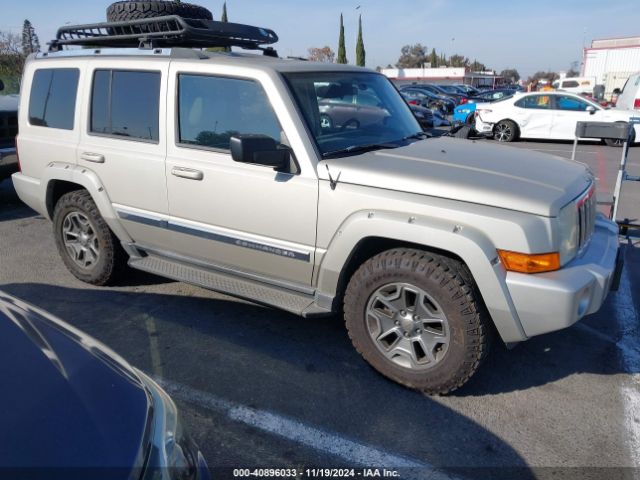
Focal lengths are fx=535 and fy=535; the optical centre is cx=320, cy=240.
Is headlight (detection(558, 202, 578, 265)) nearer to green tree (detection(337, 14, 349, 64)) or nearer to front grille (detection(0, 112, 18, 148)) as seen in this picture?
front grille (detection(0, 112, 18, 148))

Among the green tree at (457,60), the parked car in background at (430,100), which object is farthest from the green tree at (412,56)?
the parked car in background at (430,100)

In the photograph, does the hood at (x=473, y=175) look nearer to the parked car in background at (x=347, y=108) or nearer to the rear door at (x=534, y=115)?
the parked car in background at (x=347, y=108)

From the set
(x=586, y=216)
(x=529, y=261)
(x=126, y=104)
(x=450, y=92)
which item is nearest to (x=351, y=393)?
(x=529, y=261)

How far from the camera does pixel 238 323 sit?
412 centimetres

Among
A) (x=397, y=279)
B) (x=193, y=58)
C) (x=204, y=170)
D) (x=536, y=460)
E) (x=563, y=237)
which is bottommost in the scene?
(x=536, y=460)

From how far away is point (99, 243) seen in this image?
4.57 m

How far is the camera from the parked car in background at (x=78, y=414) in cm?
152

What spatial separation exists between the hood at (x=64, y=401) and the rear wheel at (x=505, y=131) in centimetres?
1497

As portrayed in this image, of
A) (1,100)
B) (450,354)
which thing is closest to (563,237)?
(450,354)

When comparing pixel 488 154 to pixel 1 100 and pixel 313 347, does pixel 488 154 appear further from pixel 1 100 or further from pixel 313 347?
pixel 1 100

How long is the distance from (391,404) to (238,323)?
1479 millimetres

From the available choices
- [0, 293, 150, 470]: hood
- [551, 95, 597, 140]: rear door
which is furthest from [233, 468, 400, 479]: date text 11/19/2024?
[551, 95, 597, 140]: rear door

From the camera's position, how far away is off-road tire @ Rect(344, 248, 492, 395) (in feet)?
Answer: 9.66

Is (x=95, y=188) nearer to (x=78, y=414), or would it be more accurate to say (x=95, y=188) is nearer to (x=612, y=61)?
(x=78, y=414)
